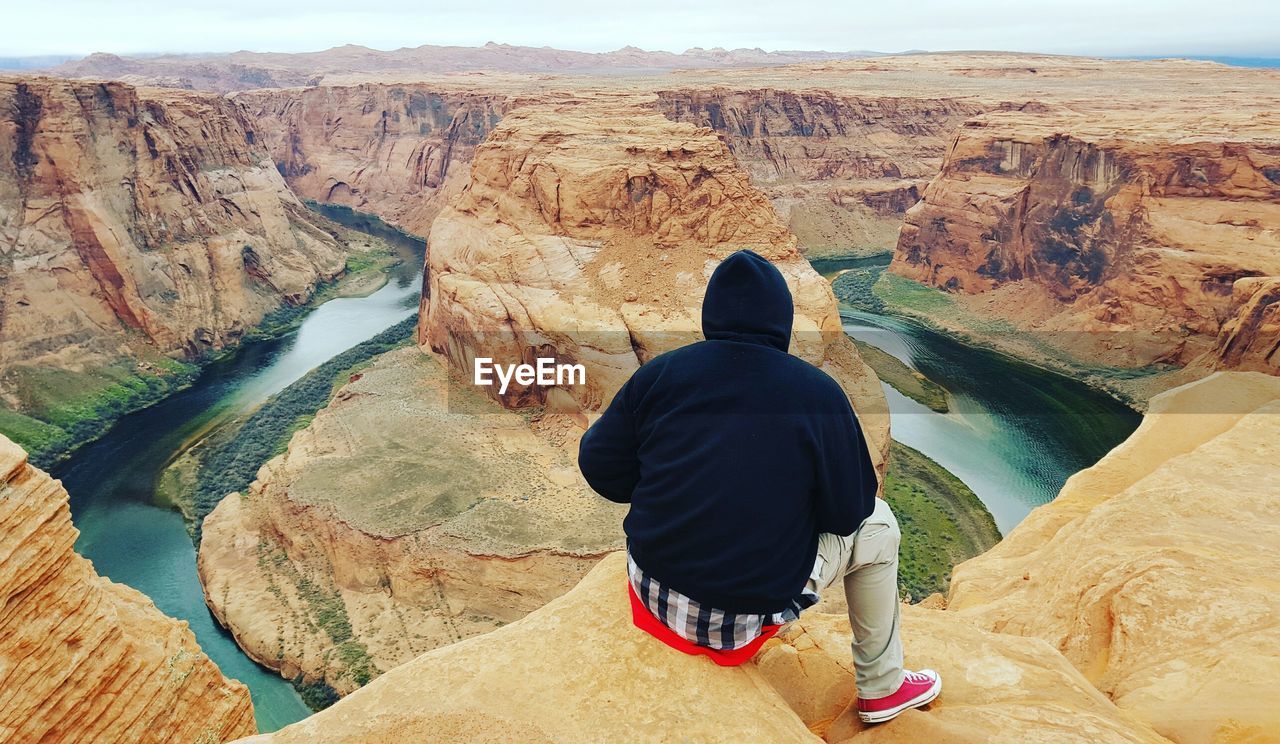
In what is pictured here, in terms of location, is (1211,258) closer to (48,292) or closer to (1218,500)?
(1218,500)

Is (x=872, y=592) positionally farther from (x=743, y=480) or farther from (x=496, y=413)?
(x=496, y=413)

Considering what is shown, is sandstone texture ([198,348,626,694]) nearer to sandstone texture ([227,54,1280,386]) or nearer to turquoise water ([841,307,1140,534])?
turquoise water ([841,307,1140,534])

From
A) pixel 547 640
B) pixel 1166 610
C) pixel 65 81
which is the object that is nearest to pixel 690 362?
pixel 547 640

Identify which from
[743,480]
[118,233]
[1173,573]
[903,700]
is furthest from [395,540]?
[118,233]

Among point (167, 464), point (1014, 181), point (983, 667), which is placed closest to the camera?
point (983, 667)

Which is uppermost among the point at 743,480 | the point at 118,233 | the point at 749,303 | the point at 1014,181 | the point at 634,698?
the point at 749,303

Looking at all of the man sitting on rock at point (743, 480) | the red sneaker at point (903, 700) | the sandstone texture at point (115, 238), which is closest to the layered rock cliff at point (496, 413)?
the red sneaker at point (903, 700)

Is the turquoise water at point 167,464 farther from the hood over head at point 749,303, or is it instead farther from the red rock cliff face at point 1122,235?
the red rock cliff face at point 1122,235

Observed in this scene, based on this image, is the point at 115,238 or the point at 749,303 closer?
the point at 749,303

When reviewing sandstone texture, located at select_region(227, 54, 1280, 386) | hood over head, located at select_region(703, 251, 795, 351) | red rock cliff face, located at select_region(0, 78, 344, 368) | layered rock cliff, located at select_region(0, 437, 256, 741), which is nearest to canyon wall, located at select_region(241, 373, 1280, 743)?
hood over head, located at select_region(703, 251, 795, 351)
